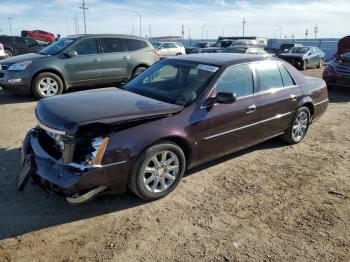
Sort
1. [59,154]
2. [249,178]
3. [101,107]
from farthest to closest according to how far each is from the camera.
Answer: [249,178] → [101,107] → [59,154]

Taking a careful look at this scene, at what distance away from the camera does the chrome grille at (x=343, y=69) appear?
11.2 metres

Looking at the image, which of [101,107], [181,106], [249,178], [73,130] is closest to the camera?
[73,130]

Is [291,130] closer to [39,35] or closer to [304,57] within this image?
[304,57]

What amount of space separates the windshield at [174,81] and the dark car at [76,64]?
451cm

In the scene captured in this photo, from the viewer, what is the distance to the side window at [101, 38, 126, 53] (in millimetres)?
9930

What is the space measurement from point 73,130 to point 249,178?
2.48 meters

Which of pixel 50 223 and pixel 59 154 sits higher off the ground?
pixel 59 154

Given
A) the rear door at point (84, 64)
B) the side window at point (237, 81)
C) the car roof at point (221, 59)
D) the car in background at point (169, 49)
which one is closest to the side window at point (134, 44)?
the rear door at point (84, 64)

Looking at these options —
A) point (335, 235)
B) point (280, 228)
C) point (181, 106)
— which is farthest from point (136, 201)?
point (335, 235)

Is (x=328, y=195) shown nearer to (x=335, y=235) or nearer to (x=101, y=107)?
(x=335, y=235)

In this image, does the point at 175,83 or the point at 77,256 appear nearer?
the point at 77,256

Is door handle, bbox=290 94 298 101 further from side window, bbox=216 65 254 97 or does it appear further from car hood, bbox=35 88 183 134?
car hood, bbox=35 88 183 134

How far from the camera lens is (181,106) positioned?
4203mm

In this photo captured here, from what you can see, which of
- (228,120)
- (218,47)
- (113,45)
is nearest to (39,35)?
(218,47)
